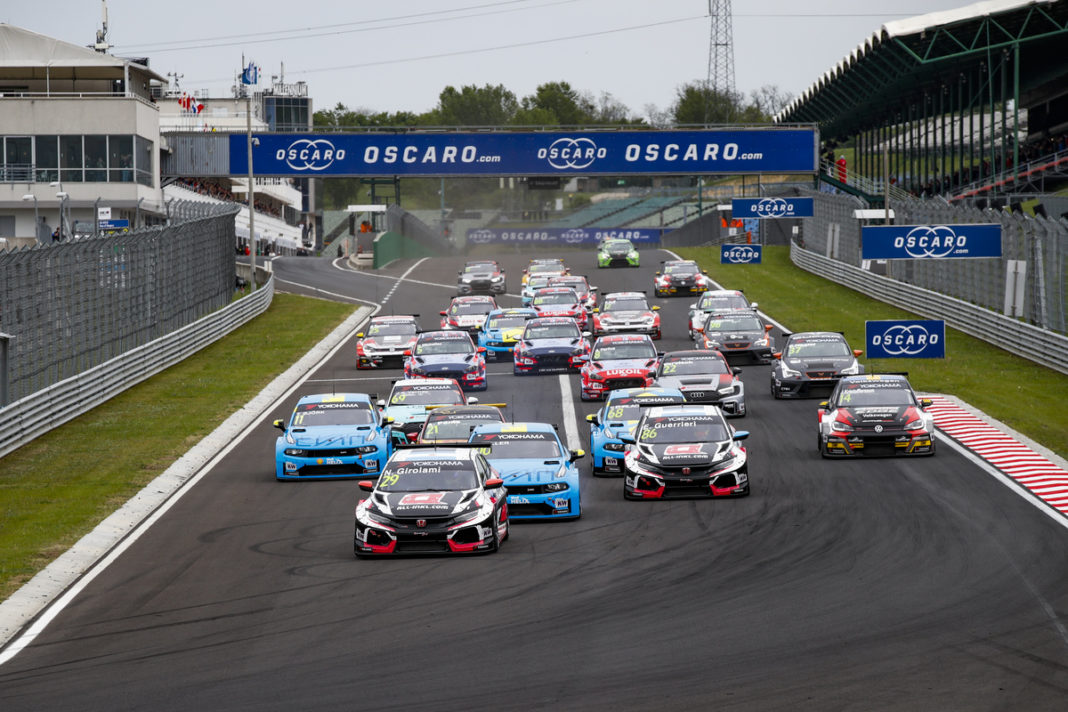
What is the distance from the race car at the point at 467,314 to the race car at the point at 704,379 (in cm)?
1383

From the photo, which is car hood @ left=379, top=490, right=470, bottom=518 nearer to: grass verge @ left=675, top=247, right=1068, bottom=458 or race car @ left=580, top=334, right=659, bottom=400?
grass verge @ left=675, top=247, right=1068, bottom=458

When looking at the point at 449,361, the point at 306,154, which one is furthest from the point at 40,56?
the point at 449,361

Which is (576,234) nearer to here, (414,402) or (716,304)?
(716,304)

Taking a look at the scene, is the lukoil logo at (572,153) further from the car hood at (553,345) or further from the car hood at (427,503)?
the car hood at (427,503)

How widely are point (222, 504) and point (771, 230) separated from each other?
65150mm

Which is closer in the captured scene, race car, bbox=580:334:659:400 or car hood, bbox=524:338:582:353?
race car, bbox=580:334:659:400

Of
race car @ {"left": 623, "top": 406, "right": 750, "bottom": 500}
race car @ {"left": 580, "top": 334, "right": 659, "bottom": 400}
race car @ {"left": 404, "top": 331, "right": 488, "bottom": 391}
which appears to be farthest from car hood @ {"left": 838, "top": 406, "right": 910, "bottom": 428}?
race car @ {"left": 404, "top": 331, "right": 488, "bottom": 391}

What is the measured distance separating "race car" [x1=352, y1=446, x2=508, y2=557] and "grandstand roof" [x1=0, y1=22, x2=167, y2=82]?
58641 millimetres

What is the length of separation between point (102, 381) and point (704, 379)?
42.9 feet

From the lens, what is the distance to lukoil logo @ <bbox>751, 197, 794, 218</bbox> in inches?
2191

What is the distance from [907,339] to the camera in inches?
1241

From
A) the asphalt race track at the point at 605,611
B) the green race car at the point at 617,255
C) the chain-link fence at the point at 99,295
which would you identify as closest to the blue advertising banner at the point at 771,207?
the green race car at the point at 617,255

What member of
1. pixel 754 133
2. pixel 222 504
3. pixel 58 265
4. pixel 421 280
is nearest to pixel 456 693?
pixel 222 504

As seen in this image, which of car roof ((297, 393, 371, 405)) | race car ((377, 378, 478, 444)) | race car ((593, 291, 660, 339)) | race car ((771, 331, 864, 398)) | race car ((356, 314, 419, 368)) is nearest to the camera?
car roof ((297, 393, 371, 405))
